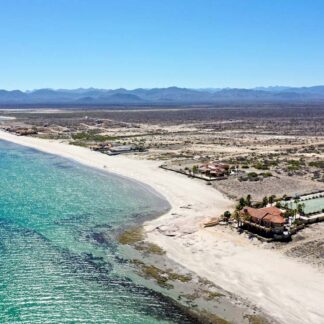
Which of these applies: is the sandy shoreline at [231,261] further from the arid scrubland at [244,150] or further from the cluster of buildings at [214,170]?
the arid scrubland at [244,150]

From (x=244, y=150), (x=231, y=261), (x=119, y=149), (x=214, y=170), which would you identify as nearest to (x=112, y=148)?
(x=119, y=149)

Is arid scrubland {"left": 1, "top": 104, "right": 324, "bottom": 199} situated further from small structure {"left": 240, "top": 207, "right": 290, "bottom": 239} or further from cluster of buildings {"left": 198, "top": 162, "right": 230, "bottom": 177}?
small structure {"left": 240, "top": 207, "right": 290, "bottom": 239}

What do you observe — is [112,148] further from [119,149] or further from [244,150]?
[244,150]

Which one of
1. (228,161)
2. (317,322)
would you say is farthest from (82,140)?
(317,322)

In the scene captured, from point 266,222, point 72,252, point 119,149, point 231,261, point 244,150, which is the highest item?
point 119,149

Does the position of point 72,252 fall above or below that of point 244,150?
below

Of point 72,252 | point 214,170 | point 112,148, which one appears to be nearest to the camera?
point 72,252
